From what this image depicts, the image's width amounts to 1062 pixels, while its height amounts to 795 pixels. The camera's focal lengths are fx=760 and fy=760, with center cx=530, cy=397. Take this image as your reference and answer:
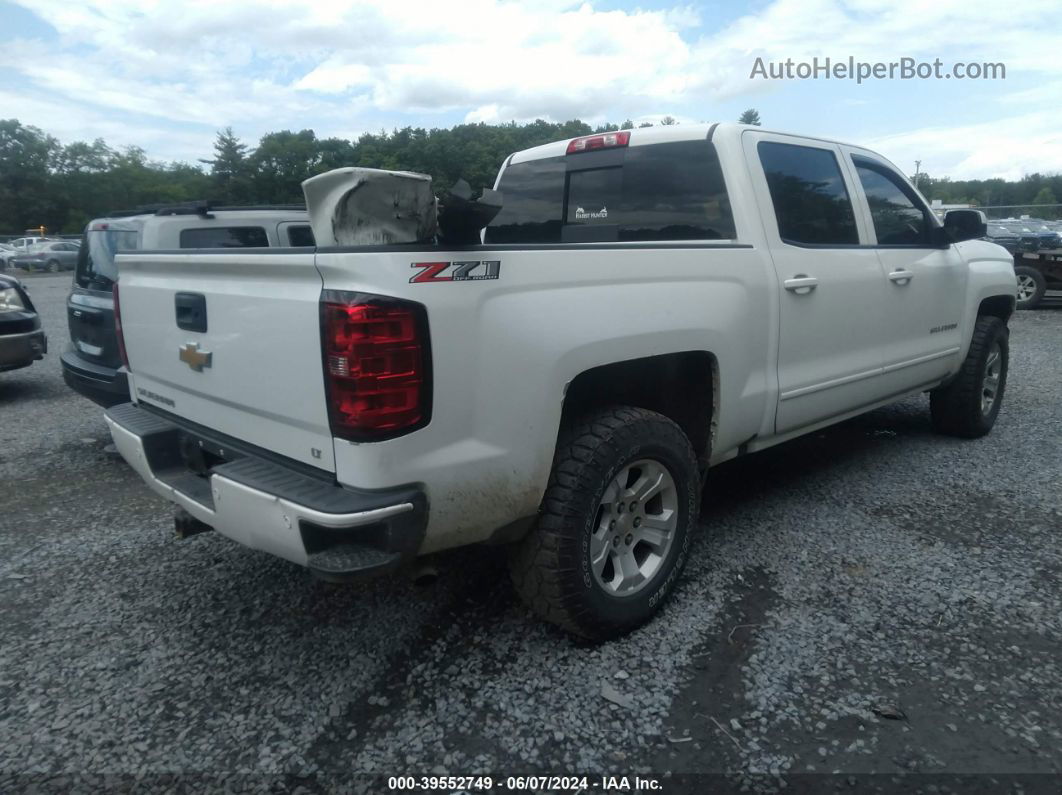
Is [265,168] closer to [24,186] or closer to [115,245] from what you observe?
[24,186]

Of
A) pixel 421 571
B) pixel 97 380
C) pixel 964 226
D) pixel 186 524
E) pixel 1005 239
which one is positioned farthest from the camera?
pixel 1005 239

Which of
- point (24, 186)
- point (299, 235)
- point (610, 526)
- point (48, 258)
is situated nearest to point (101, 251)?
point (299, 235)

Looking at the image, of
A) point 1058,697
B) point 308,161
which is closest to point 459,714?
point 1058,697

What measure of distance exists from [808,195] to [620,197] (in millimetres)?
913

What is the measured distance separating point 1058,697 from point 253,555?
3249 mm

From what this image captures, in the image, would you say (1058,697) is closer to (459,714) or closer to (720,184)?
(459,714)

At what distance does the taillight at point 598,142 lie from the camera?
12.3 feet

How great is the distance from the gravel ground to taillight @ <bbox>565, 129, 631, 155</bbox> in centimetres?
198

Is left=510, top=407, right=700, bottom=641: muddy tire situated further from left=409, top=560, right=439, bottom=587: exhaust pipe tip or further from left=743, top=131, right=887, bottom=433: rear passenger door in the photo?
left=743, top=131, right=887, bottom=433: rear passenger door

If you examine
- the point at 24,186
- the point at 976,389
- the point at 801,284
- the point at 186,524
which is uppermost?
the point at 24,186

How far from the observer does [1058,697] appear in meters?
2.41

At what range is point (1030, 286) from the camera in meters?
13.2

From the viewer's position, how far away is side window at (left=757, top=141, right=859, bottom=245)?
3.52 metres

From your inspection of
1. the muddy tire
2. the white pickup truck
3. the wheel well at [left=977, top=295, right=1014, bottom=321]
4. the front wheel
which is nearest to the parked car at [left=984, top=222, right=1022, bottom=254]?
the wheel well at [left=977, top=295, right=1014, bottom=321]
